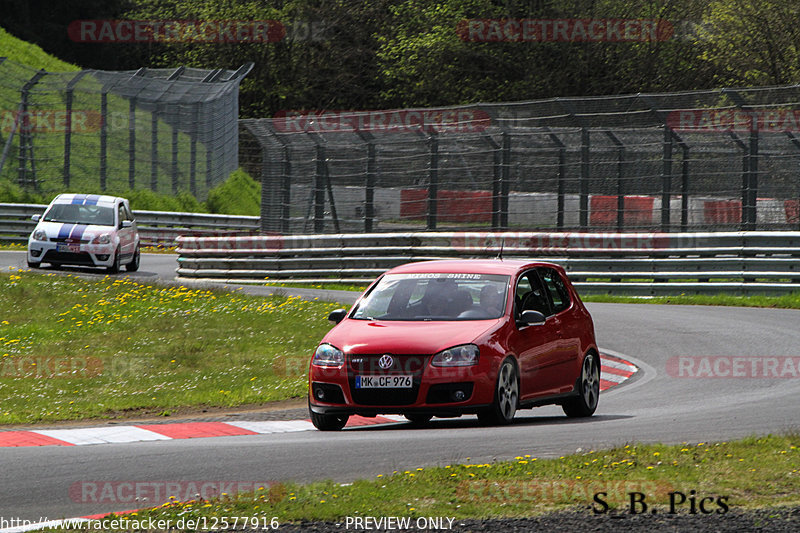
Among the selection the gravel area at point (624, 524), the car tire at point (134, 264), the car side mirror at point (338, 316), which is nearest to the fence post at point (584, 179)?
the car tire at point (134, 264)

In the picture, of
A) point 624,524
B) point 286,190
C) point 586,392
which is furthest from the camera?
point 286,190

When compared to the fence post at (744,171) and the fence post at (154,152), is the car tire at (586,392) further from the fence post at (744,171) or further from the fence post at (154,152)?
the fence post at (154,152)

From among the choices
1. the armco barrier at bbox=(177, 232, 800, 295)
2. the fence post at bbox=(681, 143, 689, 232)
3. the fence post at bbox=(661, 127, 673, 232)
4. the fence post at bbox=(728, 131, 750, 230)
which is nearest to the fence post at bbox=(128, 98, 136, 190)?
the armco barrier at bbox=(177, 232, 800, 295)

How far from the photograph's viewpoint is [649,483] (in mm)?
7039

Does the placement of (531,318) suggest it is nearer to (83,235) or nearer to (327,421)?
(327,421)

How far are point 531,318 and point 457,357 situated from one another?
0.92 meters

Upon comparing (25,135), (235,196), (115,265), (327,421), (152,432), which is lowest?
(115,265)

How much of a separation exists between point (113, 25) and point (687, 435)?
53.1 m

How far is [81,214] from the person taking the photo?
86.9 feet

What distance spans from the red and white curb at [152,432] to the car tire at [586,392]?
158 cm

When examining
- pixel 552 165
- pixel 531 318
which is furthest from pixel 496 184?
pixel 531 318

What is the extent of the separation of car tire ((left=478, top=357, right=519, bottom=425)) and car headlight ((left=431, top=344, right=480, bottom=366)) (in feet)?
0.81

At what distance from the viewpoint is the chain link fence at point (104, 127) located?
3694cm

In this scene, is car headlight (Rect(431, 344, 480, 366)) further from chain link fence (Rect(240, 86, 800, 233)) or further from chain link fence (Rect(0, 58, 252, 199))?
chain link fence (Rect(0, 58, 252, 199))
